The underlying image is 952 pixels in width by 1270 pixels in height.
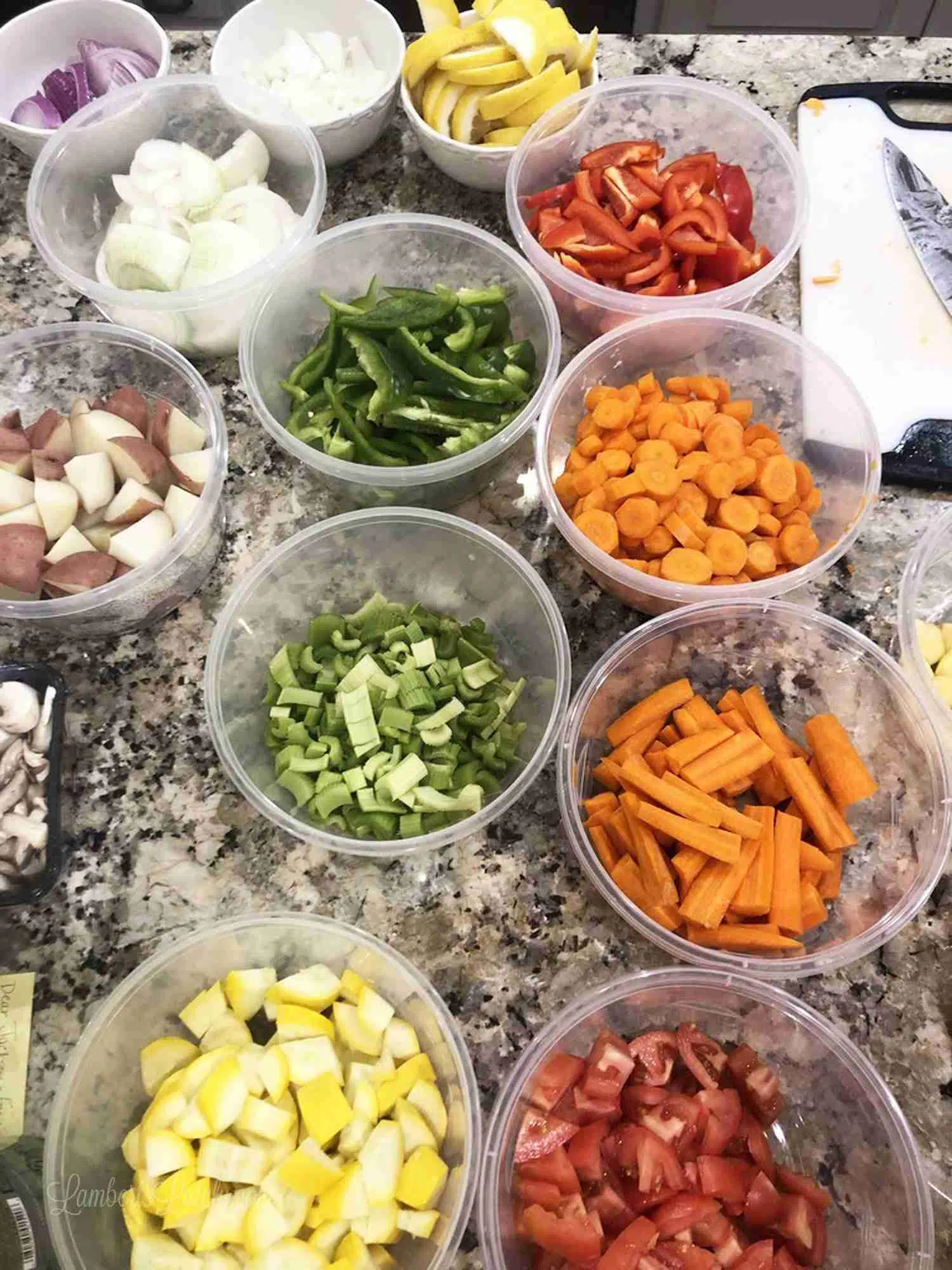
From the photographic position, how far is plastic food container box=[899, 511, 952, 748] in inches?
54.1

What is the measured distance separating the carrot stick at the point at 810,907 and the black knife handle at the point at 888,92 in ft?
5.08

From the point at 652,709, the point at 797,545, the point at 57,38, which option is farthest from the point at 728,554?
the point at 57,38

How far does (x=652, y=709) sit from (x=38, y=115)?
1609 millimetres

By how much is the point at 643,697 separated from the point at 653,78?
3.94 ft

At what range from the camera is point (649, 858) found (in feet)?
4.25

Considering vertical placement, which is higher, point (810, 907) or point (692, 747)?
point (692, 747)

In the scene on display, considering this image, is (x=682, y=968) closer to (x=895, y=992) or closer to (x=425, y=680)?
(x=895, y=992)

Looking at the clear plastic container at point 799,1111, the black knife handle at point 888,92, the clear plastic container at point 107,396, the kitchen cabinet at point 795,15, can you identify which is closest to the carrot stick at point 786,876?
the clear plastic container at point 799,1111

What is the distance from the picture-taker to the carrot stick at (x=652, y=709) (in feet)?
4.66

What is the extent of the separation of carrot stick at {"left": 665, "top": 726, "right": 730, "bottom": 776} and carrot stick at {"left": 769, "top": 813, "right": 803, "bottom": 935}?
14 cm

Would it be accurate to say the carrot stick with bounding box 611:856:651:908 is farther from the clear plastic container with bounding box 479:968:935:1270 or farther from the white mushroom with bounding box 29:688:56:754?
the white mushroom with bounding box 29:688:56:754

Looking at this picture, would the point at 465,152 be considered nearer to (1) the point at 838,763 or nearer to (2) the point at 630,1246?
(1) the point at 838,763

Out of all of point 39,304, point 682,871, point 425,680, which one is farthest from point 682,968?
point 39,304

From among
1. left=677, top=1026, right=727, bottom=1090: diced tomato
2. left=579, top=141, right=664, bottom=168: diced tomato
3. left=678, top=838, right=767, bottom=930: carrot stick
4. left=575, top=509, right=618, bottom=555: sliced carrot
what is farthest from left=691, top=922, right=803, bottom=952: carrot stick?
left=579, top=141, right=664, bottom=168: diced tomato
